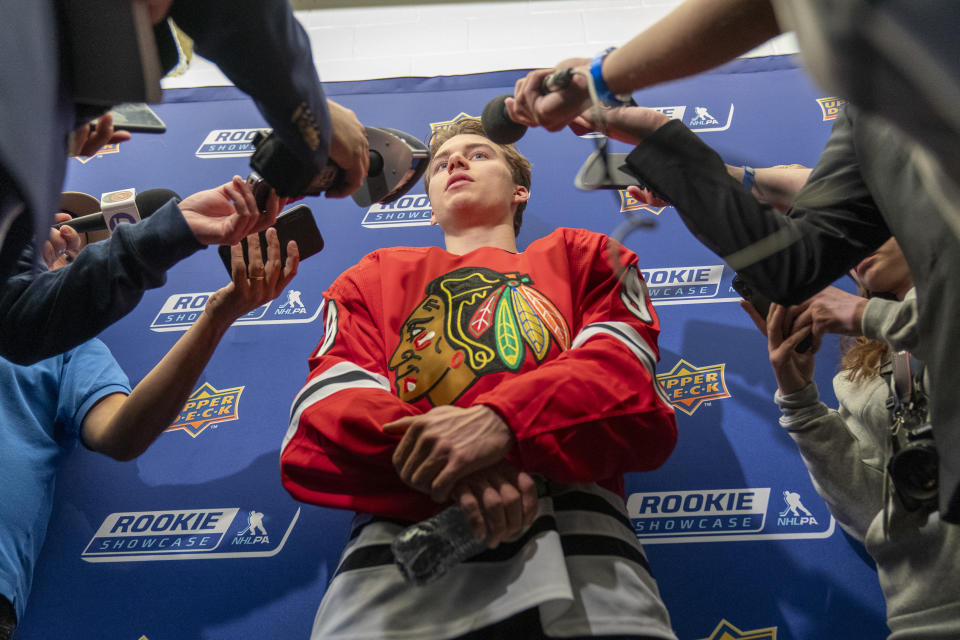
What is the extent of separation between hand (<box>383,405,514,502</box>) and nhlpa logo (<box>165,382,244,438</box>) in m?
Result: 0.69

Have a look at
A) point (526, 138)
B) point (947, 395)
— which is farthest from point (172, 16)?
point (526, 138)

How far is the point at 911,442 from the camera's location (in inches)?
36.8

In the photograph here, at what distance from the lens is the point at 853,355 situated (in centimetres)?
133

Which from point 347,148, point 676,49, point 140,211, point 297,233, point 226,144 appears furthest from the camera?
point 226,144

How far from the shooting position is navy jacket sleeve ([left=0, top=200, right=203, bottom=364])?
115cm

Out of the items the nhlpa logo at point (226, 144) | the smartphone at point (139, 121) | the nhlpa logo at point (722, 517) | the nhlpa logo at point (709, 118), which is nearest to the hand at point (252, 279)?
the smartphone at point (139, 121)

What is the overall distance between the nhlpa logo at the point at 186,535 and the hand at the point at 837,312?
0.96m

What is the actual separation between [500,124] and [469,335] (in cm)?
33

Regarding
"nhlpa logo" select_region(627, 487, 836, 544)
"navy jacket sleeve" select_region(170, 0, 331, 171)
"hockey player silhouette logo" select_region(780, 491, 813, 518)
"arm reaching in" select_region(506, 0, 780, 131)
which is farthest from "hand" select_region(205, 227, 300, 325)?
"hockey player silhouette logo" select_region(780, 491, 813, 518)

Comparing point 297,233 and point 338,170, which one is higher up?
point 338,170

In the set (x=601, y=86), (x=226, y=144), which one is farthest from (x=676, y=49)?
(x=226, y=144)

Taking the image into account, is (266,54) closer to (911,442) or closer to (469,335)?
(469,335)

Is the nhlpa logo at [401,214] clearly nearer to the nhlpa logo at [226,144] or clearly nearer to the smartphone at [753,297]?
the nhlpa logo at [226,144]

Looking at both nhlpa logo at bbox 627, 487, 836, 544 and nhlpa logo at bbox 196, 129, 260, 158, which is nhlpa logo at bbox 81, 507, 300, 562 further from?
nhlpa logo at bbox 196, 129, 260, 158
